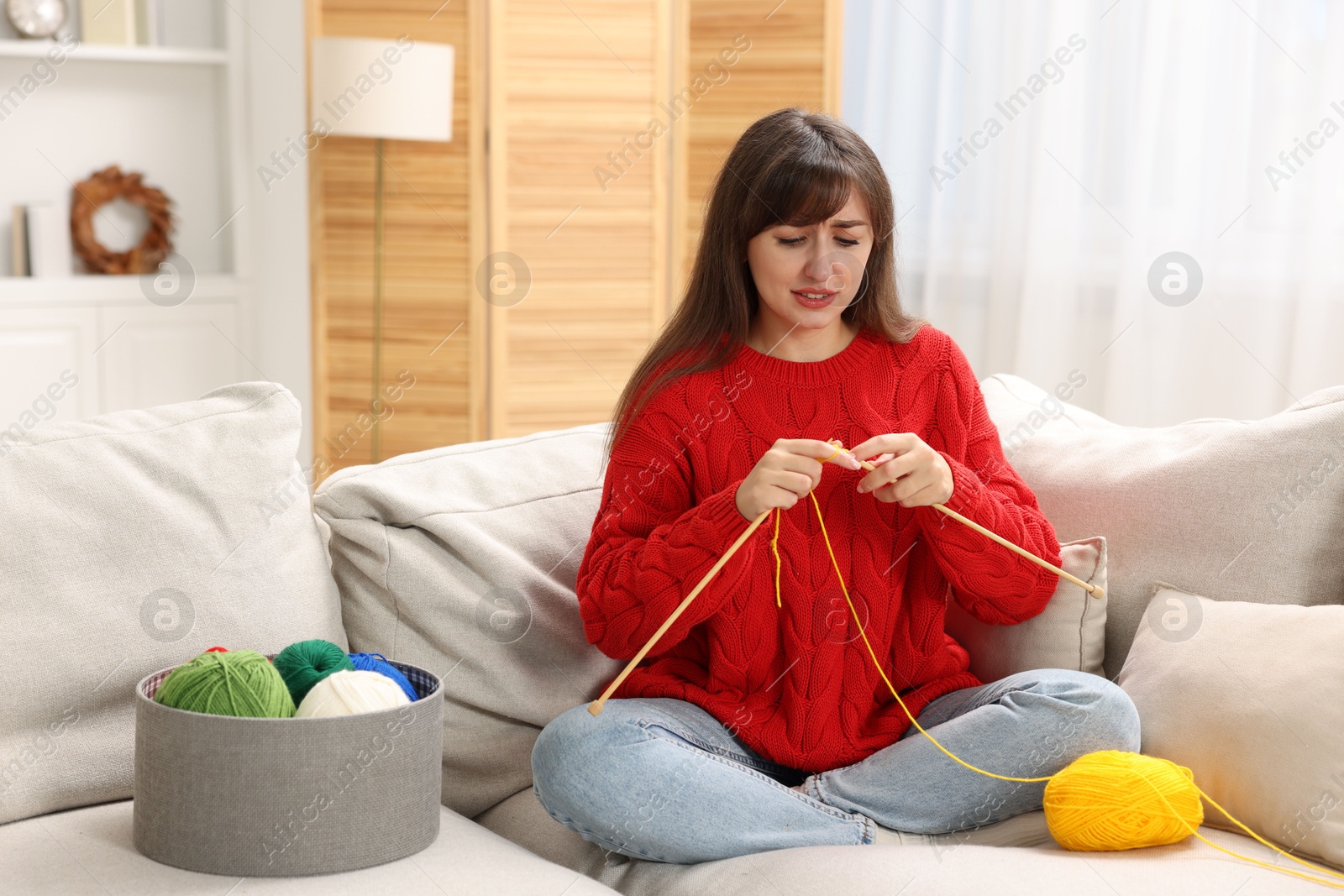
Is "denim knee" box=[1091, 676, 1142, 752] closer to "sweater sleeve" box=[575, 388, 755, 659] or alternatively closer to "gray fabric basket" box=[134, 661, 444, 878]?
"sweater sleeve" box=[575, 388, 755, 659]

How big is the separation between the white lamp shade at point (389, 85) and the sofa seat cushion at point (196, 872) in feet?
8.06

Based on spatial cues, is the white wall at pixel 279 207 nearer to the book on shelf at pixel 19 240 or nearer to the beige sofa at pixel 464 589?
the book on shelf at pixel 19 240

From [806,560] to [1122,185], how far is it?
1898mm

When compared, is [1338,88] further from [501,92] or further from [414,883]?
[414,883]

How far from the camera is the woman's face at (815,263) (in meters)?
1.40

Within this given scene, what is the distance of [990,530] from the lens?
4.49ft

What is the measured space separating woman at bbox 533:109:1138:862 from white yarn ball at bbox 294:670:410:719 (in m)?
0.22

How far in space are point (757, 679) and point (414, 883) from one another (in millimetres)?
474

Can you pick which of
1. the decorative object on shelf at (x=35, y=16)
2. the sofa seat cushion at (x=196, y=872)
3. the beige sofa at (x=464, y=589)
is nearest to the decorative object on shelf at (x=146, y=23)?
the decorative object on shelf at (x=35, y=16)

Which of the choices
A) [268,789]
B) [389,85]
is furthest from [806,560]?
[389,85]

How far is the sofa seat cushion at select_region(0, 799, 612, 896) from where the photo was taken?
106 centimetres

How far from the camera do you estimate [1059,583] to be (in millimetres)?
1431

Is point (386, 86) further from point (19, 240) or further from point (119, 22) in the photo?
point (19, 240)

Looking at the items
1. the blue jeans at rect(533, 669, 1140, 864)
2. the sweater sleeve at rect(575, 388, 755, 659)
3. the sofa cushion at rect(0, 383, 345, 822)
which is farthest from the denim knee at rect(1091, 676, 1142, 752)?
the sofa cushion at rect(0, 383, 345, 822)
